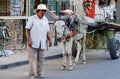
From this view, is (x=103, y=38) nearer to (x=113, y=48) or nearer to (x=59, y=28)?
(x=113, y=48)

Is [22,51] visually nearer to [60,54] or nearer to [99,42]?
[60,54]

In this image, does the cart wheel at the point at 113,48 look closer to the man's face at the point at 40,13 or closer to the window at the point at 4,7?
the man's face at the point at 40,13

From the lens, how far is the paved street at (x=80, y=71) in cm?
1185

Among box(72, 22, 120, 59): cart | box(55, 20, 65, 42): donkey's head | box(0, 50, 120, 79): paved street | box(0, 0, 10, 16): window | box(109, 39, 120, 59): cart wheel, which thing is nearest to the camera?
box(0, 50, 120, 79): paved street

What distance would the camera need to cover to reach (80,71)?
12.8 m

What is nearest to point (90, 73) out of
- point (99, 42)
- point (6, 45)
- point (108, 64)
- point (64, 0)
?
point (108, 64)

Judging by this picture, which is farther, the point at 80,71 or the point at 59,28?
the point at 80,71

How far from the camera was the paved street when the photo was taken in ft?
38.9

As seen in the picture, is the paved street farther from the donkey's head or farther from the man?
the donkey's head

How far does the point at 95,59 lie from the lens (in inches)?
622

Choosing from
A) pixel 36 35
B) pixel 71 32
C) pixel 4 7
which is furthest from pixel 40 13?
pixel 4 7

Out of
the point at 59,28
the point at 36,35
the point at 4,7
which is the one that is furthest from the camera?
the point at 4,7

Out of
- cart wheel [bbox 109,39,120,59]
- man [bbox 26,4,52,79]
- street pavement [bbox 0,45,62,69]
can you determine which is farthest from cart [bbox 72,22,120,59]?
man [bbox 26,4,52,79]

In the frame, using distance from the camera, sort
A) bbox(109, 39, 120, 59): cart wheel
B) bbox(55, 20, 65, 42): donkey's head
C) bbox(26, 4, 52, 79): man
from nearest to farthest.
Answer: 1. bbox(26, 4, 52, 79): man
2. bbox(55, 20, 65, 42): donkey's head
3. bbox(109, 39, 120, 59): cart wheel
